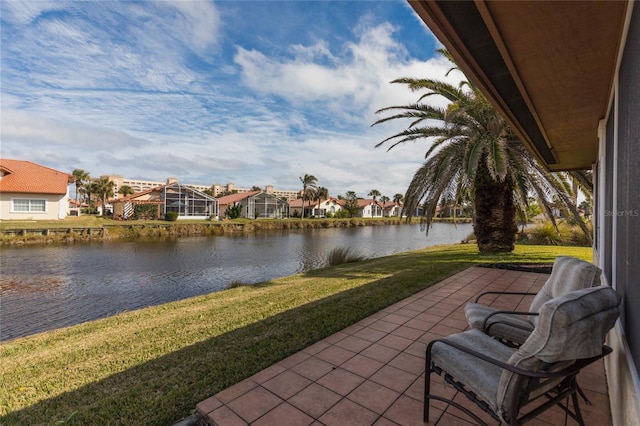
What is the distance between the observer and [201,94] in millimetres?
18625

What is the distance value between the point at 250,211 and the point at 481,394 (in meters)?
44.9

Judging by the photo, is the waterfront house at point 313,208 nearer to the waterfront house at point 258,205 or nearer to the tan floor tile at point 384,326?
the waterfront house at point 258,205

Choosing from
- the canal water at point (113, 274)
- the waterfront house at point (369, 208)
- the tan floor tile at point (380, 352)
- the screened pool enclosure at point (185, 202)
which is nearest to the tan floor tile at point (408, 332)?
the tan floor tile at point (380, 352)

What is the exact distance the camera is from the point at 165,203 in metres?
35.3

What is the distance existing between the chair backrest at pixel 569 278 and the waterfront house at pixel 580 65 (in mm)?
157

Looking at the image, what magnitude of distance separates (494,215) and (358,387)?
896 cm

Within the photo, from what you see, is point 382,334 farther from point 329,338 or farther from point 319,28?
point 319,28

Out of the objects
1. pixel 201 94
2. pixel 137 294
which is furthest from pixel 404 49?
pixel 201 94

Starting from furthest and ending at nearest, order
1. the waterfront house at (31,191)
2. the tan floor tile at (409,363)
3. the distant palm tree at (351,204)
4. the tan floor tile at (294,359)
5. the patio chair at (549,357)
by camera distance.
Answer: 1. the distant palm tree at (351,204)
2. the waterfront house at (31,191)
3. the tan floor tile at (294,359)
4. the tan floor tile at (409,363)
5. the patio chair at (549,357)

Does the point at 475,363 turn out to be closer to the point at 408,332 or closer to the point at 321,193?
the point at 408,332

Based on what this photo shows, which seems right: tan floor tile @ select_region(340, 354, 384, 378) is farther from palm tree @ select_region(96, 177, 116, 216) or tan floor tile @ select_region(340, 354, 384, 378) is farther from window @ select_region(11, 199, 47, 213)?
palm tree @ select_region(96, 177, 116, 216)

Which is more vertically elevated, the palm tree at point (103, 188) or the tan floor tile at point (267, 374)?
the palm tree at point (103, 188)

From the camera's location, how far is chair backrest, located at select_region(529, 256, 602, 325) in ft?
7.72

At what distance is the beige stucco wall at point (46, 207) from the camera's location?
23.5 meters
